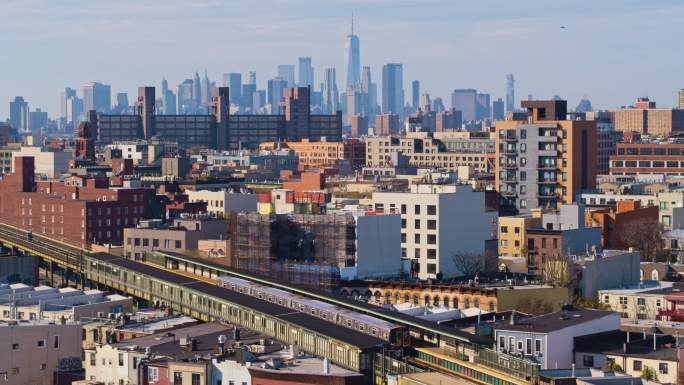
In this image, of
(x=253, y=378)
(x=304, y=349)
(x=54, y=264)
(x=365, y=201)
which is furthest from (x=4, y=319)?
(x=365, y=201)

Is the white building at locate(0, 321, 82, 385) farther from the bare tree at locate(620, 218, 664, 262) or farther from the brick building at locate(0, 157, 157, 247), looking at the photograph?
the bare tree at locate(620, 218, 664, 262)

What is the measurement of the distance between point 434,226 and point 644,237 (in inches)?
639

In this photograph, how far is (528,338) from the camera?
169 ft

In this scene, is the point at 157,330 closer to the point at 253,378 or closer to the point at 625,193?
the point at 253,378

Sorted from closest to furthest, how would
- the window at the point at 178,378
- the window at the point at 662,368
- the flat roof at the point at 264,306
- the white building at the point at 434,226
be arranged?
the window at the point at 178,378 < the flat roof at the point at 264,306 < the window at the point at 662,368 < the white building at the point at 434,226

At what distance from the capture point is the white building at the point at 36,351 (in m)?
51.5

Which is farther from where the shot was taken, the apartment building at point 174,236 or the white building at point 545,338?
the apartment building at point 174,236

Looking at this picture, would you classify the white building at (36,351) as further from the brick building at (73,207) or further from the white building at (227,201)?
the white building at (227,201)

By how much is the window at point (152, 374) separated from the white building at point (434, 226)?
32.5 meters

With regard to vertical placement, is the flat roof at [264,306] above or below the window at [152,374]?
above

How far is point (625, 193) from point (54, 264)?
43.0 metres

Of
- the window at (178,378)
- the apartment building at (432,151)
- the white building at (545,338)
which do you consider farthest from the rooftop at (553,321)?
the apartment building at (432,151)

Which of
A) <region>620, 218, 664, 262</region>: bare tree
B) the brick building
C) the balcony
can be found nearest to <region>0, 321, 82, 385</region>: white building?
the balcony

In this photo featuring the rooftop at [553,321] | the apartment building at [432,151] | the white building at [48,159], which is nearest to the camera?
the rooftop at [553,321]
